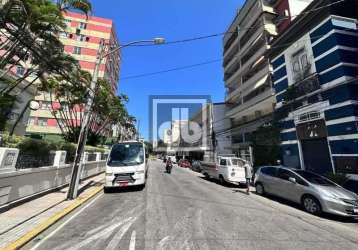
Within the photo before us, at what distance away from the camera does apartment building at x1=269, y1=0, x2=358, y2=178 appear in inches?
462

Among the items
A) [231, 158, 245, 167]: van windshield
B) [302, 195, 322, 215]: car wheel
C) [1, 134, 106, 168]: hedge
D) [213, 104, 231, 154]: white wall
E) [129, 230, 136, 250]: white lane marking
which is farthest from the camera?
[213, 104, 231, 154]: white wall

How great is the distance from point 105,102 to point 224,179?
16.9m

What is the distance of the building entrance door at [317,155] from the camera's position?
13023 millimetres

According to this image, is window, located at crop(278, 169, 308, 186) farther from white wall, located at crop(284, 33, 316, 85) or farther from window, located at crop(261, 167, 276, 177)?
white wall, located at crop(284, 33, 316, 85)

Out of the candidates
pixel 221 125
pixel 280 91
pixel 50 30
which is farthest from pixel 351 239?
pixel 221 125

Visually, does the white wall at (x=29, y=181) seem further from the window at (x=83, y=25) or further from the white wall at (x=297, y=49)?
the window at (x=83, y=25)

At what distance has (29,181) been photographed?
8.45m

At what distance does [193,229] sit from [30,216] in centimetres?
492

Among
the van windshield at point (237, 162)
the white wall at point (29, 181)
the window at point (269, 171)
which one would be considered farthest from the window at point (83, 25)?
the window at point (269, 171)

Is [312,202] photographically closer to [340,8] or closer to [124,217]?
[124,217]

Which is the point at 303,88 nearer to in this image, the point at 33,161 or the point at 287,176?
the point at 287,176

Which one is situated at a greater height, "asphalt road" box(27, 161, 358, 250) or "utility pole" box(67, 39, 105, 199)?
"utility pole" box(67, 39, 105, 199)

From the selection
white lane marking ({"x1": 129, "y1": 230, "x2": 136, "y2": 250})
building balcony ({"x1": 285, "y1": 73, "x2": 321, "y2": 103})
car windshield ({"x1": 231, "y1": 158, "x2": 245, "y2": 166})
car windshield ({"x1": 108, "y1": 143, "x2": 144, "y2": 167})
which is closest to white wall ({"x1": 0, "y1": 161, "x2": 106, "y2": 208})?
car windshield ({"x1": 108, "y1": 143, "x2": 144, "y2": 167})

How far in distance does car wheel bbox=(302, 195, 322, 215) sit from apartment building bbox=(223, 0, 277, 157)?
46.6 ft
